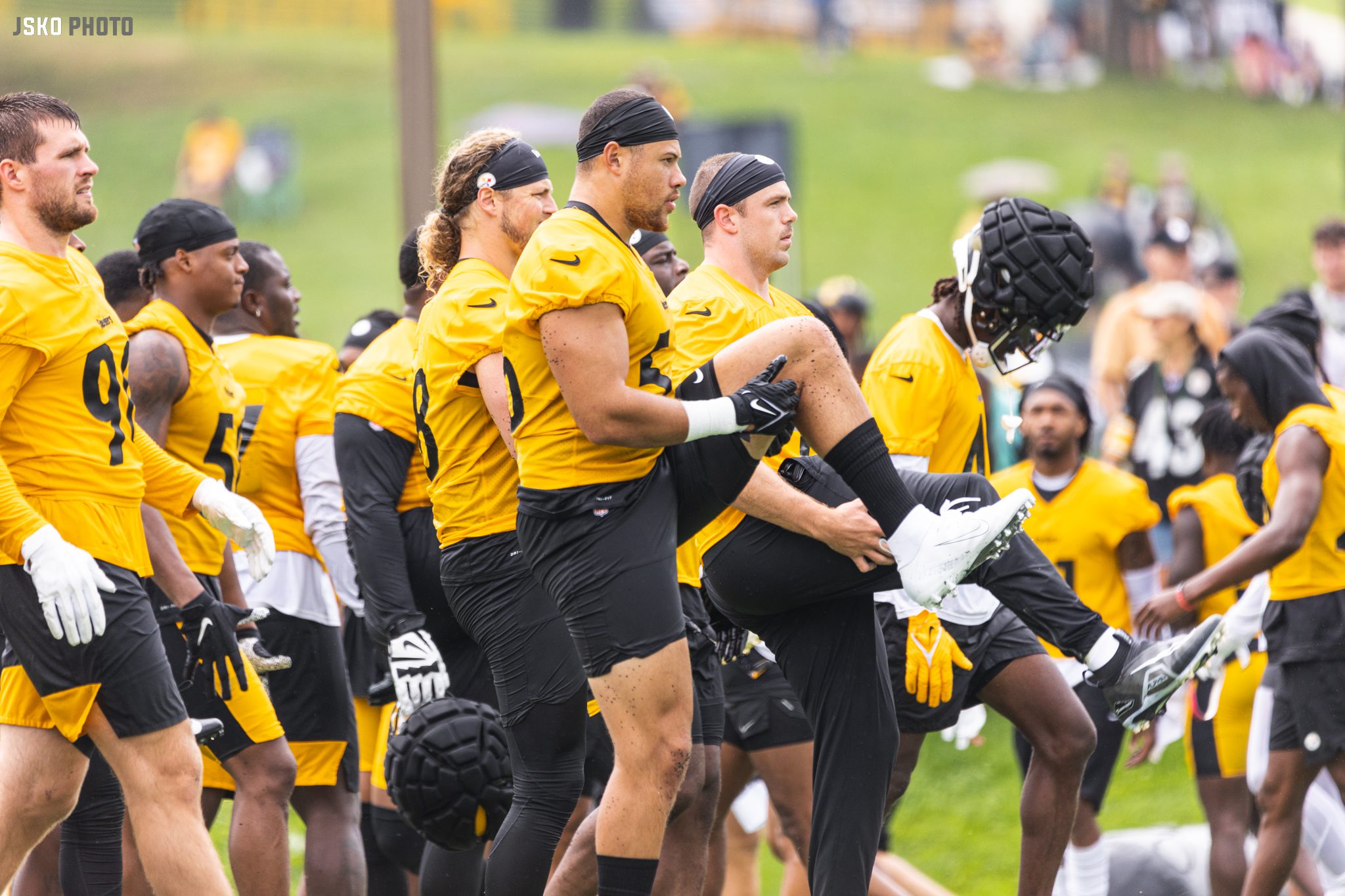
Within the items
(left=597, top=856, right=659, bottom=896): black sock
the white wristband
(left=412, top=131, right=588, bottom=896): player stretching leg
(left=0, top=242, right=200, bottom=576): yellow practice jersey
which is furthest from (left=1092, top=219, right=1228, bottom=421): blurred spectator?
(left=0, top=242, right=200, bottom=576): yellow practice jersey

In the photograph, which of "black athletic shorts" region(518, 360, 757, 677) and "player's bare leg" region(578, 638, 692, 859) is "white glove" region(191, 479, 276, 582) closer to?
"black athletic shorts" region(518, 360, 757, 677)

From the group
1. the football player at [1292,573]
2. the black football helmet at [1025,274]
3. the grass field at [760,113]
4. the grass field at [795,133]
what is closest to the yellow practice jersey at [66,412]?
the black football helmet at [1025,274]

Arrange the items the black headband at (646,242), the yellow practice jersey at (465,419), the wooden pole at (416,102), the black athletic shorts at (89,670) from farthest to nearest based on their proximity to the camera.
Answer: the wooden pole at (416,102)
the black headband at (646,242)
the yellow practice jersey at (465,419)
the black athletic shorts at (89,670)

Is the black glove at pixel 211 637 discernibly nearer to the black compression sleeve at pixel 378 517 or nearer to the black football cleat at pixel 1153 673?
the black compression sleeve at pixel 378 517

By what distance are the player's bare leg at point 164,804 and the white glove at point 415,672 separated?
753 millimetres

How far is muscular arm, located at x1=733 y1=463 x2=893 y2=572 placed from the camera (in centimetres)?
432

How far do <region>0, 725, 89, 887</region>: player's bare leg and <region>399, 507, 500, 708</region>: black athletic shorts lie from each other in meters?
1.32

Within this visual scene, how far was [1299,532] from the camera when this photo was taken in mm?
5684

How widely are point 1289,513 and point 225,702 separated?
12.3 ft

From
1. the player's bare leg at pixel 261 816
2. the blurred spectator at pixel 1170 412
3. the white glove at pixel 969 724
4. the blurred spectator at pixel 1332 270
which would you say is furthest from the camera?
the blurred spectator at pixel 1332 270

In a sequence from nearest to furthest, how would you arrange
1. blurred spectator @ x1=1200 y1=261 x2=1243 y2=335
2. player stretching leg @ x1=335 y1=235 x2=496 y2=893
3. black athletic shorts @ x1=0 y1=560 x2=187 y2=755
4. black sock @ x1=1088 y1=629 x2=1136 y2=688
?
black athletic shorts @ x1=0 y1=560 x2=187 y2=755 → black sock @ x1=1088 y1=629 x2=1136 y2=688 → player stretching leg @ x1=335 y1=235 x2=496 y2=893 → blurred spectator @ x1=1200 y1=261 x2=1243 y2=335

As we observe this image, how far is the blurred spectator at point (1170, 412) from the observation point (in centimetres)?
934

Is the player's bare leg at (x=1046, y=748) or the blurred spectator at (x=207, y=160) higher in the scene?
the player's bare leg at (x=1046, y=748)

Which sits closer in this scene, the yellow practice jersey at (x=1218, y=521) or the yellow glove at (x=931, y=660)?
the yellow glove at (x=931, y=660)
